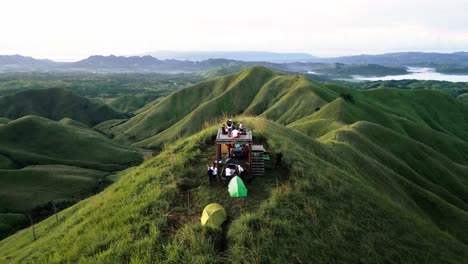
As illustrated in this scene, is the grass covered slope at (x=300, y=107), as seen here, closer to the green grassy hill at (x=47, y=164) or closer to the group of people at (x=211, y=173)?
the green grassy hill at (x=47, y=164)

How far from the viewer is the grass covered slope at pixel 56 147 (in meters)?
129

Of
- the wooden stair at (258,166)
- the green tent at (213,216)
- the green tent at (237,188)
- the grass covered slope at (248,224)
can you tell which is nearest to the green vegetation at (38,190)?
the grass covered slope at (248,224)

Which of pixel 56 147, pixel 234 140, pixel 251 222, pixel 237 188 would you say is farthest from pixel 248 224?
pixel 56 147

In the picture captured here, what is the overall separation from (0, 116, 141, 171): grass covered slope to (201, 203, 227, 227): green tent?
126 meters

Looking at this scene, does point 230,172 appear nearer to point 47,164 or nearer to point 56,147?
point 47,164

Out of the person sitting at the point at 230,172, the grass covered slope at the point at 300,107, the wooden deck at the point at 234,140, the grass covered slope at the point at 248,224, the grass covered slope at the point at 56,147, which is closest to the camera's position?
the grass covered slope at the point at 248,224

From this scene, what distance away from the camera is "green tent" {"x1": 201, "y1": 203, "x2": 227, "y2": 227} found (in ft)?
49.9

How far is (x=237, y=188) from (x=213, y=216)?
301 cm

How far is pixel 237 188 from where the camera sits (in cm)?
1798

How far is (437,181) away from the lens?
57.8 m

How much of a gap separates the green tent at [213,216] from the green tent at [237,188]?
6.66 ft

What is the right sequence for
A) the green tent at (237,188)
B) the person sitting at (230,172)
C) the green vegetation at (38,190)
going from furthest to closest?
the green vegetation at (38,190) → the person sitting at (230,172) → the green tent at (237,188)

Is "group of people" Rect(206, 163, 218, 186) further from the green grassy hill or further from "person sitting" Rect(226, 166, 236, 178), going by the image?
the green grassy hill

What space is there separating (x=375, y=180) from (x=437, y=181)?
30345 mm
